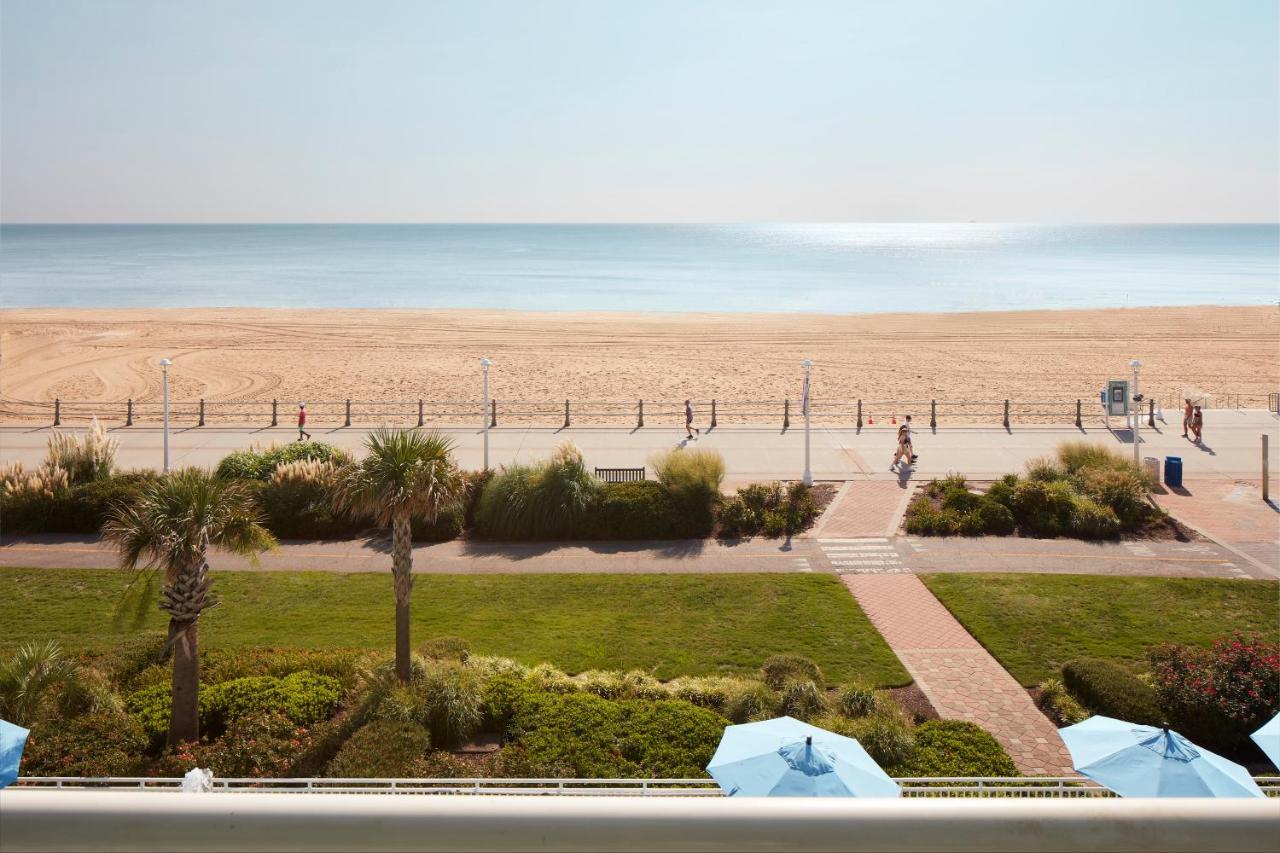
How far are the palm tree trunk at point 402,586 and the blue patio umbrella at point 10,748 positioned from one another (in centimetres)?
460

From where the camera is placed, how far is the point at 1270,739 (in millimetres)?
9602

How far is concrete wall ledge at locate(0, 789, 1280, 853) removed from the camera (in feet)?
4.33

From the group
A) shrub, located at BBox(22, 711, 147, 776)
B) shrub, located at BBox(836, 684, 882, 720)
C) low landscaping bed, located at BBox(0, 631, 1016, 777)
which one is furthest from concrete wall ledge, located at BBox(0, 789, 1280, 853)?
shrub, located at BBox(836, 684, 882, 720)

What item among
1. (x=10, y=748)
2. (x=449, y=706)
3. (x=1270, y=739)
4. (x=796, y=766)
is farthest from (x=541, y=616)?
(x=1270, y=739)

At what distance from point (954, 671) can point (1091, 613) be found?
3579 millimetres

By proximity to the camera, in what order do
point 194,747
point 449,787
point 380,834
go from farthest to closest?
1. point 194,747
2. point 449,787
3. point 380,834

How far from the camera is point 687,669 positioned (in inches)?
579

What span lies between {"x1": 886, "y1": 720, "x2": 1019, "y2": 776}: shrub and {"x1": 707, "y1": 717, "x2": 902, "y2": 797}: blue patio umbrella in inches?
65.4

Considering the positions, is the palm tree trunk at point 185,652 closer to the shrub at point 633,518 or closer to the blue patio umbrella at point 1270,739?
the shrub at point 633,518

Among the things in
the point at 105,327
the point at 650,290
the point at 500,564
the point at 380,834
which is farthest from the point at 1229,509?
the point at 650,290

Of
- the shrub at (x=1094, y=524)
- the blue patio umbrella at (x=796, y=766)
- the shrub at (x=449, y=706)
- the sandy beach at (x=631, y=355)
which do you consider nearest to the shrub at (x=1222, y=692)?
the blue patio umbrella at (x=796, y=766)

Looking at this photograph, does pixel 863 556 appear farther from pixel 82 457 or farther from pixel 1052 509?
pixel 82 457

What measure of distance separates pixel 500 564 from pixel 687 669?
644 cm

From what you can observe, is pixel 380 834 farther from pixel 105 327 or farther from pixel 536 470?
pixel 105 327
